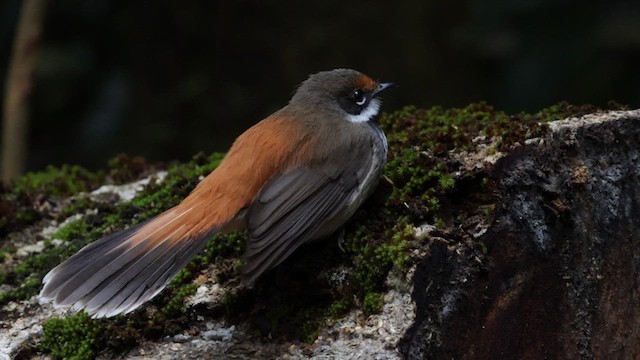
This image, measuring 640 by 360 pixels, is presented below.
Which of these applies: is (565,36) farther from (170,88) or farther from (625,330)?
(170,88)

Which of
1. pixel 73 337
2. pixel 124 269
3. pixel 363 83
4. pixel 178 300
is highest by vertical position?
pixel 363 83

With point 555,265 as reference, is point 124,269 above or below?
above

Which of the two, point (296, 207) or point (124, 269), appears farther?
point (296, 207)

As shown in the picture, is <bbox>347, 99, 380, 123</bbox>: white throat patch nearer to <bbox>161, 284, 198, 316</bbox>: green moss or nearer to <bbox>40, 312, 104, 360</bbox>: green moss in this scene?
<bbox>161, 284, 198, 316</bbox>: green moss

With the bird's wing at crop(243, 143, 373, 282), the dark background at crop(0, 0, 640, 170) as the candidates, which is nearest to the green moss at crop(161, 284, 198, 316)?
the bird's wing at crop(243, 143, 373, 282)

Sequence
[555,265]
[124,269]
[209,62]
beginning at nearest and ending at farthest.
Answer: [124,269] → [555,265] → [209,62]

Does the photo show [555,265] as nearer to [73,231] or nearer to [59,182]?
[73,231]

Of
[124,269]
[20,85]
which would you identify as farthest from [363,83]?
[20,85]

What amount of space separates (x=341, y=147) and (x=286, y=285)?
0.68 m

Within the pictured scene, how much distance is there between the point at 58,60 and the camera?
23.4 ft

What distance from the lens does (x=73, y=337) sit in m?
3.65

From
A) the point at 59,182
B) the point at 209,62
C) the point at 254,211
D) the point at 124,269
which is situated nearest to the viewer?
the point at 124,269

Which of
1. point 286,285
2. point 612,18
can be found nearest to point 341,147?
point 286,285

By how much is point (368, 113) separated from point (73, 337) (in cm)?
174
